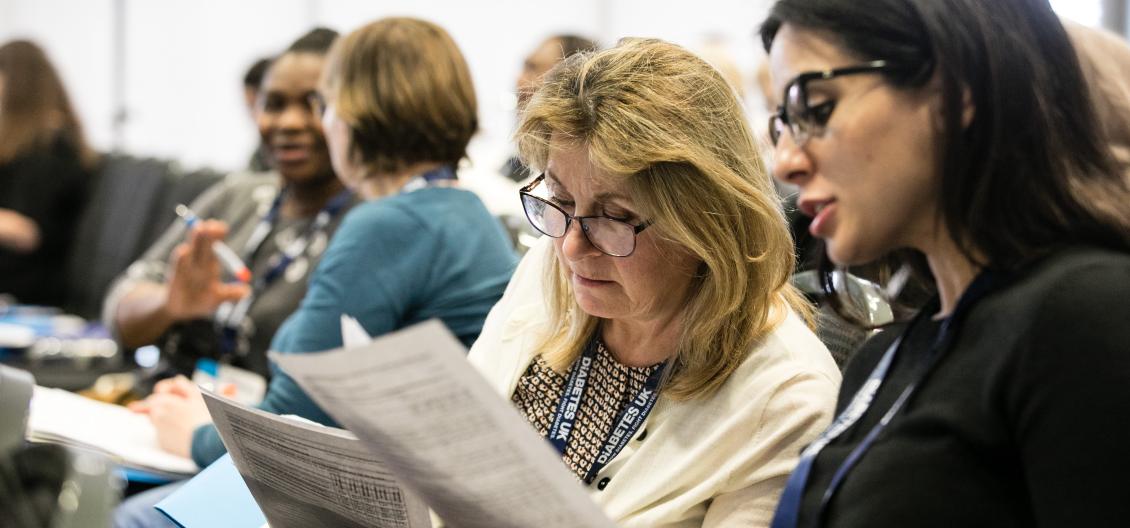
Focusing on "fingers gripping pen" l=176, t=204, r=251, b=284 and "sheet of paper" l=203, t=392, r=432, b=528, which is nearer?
"sheet of paper" l=203, t=392, r=432, b=528

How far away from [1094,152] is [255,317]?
7.32 ft

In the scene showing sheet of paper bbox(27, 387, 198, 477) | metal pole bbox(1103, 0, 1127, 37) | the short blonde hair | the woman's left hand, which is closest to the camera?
sheet of paper bbox(27, 387, 198, 477)

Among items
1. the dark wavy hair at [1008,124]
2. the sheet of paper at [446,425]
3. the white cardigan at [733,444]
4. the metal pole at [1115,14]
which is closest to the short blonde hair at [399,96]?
the white cardigan at [733,444]

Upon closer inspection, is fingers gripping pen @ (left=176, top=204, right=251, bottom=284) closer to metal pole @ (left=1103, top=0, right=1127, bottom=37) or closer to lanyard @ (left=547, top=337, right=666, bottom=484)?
lanyard @ (left=547, top=337, right=666, bottom=484)

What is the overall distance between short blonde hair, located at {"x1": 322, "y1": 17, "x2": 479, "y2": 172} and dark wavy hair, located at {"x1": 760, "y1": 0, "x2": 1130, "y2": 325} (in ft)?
4.80

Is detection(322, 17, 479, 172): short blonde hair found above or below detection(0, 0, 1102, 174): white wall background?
above

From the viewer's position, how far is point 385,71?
2.43 m

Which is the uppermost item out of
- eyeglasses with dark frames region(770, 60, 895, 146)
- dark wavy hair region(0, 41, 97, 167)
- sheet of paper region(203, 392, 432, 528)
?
eyeglasses with dark frames region(770, 60, 895, 146)

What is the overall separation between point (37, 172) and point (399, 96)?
333 centimetres

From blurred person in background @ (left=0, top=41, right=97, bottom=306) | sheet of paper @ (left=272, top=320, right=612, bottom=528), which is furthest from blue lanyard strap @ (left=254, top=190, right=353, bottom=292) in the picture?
blurred person in background @ (left=0, top=41, right=97, bottom=306)

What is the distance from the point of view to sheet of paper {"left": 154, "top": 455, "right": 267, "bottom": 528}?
1.59m

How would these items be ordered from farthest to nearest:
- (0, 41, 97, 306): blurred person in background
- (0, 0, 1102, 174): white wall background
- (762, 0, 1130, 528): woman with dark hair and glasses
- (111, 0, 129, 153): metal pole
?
(111, 0, 129, 153): metal pole < (0, 0, 1102, 174): white wall background < (0, 41, 97, 306): blurred person in background < (762, 0, 1130, 528): woman with dark hair and glasses

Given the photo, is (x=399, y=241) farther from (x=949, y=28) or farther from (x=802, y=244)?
(x=949, y=28)

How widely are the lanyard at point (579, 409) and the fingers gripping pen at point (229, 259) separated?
1.58 m
